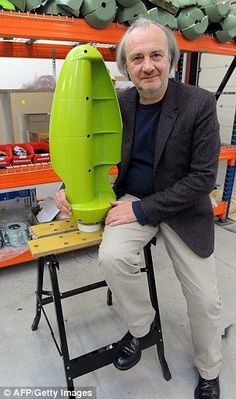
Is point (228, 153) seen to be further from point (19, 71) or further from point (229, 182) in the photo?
point (19, 71)

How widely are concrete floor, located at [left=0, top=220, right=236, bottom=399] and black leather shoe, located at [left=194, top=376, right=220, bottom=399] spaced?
0.05 meters

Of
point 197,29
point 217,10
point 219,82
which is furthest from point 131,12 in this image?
point 219,82

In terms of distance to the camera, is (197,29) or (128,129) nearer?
(128,129)

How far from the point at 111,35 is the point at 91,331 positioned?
1.50 metres

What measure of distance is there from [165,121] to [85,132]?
0.31 m

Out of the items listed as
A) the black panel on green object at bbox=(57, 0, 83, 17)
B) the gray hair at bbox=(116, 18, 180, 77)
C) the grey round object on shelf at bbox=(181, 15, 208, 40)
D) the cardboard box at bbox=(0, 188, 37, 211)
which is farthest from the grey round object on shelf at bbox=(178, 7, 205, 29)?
the cardboard box at bbox=(0, 188, 37, 211)

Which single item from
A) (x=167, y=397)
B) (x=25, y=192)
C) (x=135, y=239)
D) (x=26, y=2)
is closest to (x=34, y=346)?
(x=167, y=397)

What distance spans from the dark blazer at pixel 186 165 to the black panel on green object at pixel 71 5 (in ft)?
2.06

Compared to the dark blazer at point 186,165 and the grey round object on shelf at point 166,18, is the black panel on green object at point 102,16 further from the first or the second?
the dark blazer at point 186,165

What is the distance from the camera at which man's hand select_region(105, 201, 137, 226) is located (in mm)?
1064

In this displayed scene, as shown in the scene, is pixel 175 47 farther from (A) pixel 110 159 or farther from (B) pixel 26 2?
(B) pixel 26 2

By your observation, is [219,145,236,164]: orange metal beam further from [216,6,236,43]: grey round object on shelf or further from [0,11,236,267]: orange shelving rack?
[216,6,236,43]: grey round object on shelf

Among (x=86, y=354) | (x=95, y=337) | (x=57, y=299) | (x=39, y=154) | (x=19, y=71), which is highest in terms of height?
(x=19, y=71)

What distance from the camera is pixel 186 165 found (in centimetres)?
111
